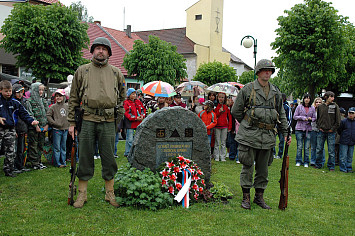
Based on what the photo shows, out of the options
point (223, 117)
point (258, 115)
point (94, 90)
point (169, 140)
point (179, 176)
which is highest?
point (94, 90)

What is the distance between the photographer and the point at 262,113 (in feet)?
18.4

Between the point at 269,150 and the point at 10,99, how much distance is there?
5680 mm

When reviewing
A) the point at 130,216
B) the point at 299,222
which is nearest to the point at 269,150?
the point at 299,222

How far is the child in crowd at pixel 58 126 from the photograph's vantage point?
28.5 ft

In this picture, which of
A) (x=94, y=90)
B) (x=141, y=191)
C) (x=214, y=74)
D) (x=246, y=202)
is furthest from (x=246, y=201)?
(x=214, y=74)

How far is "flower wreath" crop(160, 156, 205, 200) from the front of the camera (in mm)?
5766

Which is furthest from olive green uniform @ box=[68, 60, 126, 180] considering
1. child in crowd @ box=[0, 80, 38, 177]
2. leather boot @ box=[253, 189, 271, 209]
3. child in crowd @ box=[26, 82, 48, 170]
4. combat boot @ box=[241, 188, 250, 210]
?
child in crowd @ box=[26, 82, 48, 170]

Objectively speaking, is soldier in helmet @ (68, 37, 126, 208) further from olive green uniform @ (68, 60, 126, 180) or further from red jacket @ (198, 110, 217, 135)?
red jacket @ (198, 110, 217, 135)

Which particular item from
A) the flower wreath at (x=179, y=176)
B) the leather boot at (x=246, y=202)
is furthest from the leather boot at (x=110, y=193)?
the leather boot at (x=246, y=202)

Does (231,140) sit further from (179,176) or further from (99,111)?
(99,111)

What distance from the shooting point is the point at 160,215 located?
512 cm

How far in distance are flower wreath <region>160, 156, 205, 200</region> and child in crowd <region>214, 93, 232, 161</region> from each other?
15.5 feet

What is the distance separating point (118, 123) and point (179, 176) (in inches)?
58.0

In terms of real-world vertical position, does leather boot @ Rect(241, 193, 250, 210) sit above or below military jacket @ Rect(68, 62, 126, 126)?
below
